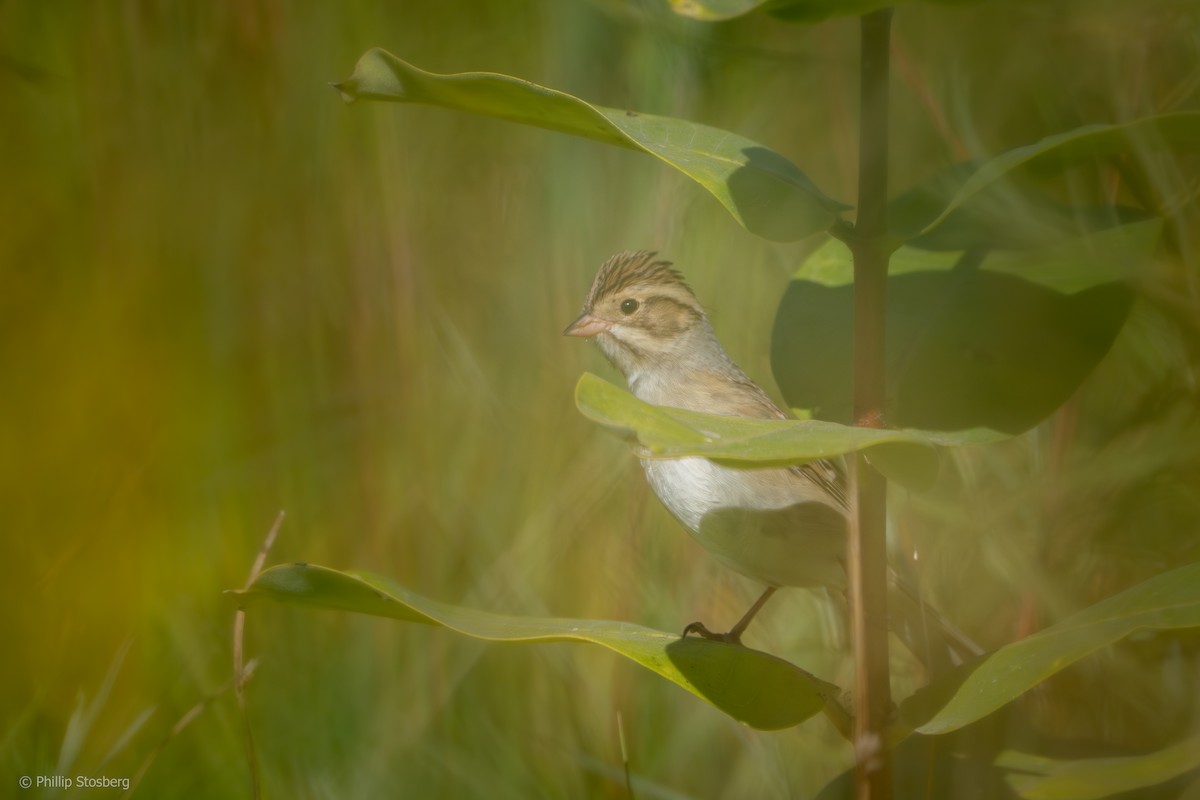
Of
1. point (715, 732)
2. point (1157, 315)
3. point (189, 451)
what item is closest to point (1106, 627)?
point (1157, 315)

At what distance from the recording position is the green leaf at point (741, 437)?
80 cm

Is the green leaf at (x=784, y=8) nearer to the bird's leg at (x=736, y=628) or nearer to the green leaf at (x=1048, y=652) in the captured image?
the green leaf at (x=1048, y=652)

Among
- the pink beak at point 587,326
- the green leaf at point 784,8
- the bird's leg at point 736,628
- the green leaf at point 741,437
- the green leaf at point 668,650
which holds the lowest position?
the bird's leg at point 736,628

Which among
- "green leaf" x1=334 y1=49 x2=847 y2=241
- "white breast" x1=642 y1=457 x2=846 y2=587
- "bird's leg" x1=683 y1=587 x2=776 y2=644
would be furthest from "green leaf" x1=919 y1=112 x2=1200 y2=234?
"bird's leg" x1=683 y1=587 x2=776 y2=644

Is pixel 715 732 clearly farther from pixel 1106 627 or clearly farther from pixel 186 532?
Result: pixel 186 532

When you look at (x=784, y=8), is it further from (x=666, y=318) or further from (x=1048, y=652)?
(x=666, y=318)

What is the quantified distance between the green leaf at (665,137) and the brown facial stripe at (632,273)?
1000mm

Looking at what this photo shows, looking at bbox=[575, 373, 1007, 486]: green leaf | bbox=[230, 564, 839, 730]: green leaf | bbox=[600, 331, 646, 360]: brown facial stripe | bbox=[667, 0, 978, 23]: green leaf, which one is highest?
bbox=[667, 0, 978, 23]: green leaf

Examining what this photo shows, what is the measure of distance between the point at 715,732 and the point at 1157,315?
92 cm

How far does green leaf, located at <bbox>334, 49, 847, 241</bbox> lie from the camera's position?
1.01m

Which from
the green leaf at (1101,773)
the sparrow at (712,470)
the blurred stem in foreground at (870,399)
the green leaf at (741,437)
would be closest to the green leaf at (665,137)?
the blurred stem in foreground at (870,399)

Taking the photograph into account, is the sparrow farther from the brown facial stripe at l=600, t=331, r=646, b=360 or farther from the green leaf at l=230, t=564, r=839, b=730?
the green leaf at l=230, t=564, r=839, b=730

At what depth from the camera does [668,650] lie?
1.06 m

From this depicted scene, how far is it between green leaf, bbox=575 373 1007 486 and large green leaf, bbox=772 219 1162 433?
0.18 meters
